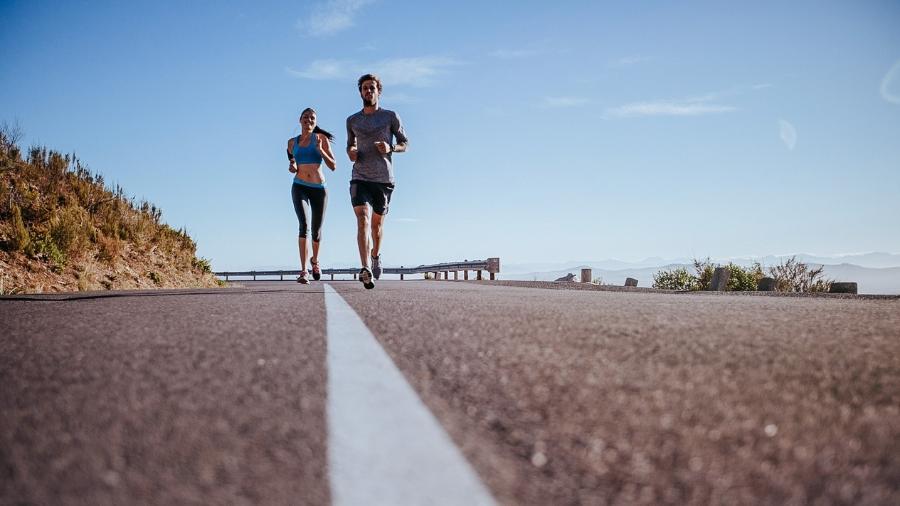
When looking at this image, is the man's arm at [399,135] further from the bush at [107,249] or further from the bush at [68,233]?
the bush at [107,249]

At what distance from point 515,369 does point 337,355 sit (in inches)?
30.9

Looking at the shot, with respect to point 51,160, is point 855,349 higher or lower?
lower

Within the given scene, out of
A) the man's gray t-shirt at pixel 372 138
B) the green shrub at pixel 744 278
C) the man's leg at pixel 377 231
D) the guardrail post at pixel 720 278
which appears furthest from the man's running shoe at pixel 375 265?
the green shrub at pixel 744 278

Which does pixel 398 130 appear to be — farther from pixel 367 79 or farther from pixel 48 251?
pixel 48 251

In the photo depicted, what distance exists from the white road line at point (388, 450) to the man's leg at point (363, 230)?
580 centimetres

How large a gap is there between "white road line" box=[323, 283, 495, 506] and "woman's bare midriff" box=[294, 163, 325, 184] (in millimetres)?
7676

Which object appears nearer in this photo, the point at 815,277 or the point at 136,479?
the point at 136,479

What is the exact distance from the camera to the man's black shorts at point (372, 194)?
8164 millimetres

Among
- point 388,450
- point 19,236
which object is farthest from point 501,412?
point 19,236

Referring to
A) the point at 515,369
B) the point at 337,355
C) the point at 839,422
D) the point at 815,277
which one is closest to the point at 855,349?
the point at 839,422

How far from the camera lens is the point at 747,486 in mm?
1370

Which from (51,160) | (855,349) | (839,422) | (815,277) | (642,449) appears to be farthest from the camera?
(815,277)

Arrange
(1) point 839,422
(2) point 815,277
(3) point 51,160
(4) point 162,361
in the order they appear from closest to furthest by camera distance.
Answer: (1) point 839,422 < (4) point 162,361 < (3) point 51,160 < (2) point 815,277

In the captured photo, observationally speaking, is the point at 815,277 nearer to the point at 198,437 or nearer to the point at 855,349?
the point at 855,349
